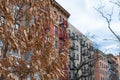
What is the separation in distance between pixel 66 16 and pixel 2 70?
56774mm

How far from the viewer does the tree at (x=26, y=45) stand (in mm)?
11730

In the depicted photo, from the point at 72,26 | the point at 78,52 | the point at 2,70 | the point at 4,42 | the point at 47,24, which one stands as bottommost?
the point at 2,70

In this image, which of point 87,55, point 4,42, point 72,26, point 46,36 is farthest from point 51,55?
point 87,55

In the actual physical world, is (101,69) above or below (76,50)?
below

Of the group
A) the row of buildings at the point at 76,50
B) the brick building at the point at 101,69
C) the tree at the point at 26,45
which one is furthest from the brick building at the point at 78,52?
the tree at the point at 26,45

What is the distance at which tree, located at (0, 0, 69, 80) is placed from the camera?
462 inches

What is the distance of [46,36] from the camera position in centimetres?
1324

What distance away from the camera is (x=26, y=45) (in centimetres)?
1216

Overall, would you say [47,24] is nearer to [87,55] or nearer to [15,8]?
[15,8]

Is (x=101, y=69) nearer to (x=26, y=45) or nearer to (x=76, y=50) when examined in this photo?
(x=76, y=50)

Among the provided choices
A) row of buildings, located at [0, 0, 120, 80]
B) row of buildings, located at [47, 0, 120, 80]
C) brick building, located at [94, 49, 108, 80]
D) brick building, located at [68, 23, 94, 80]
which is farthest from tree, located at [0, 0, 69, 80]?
brick building, located at [94, 49, 108, 80]

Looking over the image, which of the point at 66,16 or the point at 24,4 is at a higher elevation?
the point at 66,16

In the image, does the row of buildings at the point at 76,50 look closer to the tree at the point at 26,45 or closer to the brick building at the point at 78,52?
the brick building at the point at 78,52

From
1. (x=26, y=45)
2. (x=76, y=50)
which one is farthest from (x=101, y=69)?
(x=26, y=45)
